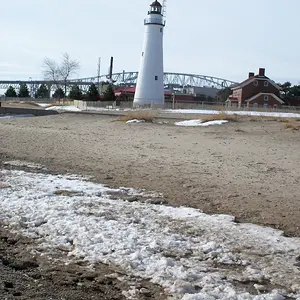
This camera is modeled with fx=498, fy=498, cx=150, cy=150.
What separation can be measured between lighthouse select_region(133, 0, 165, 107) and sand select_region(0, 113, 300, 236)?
46.2 metres

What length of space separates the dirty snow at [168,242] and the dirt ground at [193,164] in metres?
0.44

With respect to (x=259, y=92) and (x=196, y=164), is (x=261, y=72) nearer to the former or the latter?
(x=259, y=92)

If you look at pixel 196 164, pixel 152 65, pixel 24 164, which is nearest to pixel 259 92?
pixel 152 65

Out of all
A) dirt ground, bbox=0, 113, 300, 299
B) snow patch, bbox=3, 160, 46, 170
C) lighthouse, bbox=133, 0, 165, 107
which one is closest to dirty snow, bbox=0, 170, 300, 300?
dirt ground, bbox=0, 113, 300, 299

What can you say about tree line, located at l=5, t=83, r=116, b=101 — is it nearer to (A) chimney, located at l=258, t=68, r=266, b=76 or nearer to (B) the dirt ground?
(A) chimney, located at l=258, t=68, r=266, b=76

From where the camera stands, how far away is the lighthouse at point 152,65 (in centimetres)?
6812

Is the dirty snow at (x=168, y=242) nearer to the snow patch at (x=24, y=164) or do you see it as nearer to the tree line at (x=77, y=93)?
the snow patch at (x=24, y=164)

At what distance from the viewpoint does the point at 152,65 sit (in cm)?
6794

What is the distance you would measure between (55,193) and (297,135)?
14779 millimetres

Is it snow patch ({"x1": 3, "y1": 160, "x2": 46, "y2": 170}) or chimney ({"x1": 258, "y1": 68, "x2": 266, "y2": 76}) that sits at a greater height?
chimney ({"x1": 258, "y1": 68, "x2": 266, "y2": 76})

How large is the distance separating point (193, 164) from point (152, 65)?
56421 mm

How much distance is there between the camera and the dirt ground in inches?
318

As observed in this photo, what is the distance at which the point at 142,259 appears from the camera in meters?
5.31

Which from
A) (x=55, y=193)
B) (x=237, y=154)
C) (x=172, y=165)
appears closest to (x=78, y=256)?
(x=55, y=193)
